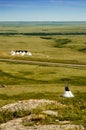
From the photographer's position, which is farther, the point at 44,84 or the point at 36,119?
the point at 44,84

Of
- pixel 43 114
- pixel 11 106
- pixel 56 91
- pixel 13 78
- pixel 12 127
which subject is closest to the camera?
pixel 12 127

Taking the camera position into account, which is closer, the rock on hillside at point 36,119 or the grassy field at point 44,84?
the rock on hillside at point 36,119

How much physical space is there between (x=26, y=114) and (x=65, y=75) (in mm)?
66168

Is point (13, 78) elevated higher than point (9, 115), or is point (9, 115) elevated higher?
point (9, 115)

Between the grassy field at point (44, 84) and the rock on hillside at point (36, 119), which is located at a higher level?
the rock on hillside at point (36, 119)

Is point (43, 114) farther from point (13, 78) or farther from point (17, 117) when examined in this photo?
point (13, 78)

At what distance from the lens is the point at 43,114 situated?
29.2 metres

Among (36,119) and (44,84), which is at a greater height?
(36,119)

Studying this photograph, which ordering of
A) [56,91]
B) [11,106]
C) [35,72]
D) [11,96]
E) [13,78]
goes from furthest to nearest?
1. [35,72]
2. [13,78]
3. [56,91]
4. [11,96]
5. [11,106]

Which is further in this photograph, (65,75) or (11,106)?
(65,75)

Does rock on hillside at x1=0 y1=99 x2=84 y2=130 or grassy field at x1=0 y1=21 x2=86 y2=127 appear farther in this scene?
grassy field at x1=0 y1=21 x2=86 y2=127

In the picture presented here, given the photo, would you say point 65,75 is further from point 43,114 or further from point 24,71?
point 43,114

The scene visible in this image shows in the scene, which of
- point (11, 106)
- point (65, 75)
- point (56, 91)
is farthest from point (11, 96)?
point (65, 75)

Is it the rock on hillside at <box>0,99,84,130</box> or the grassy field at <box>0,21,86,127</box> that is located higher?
the rock on hillside at <box>0,99,84,130</box>
